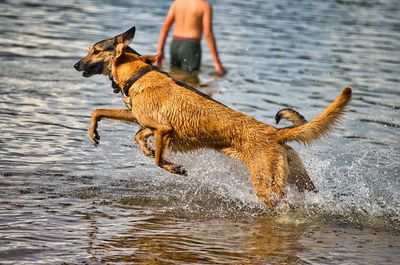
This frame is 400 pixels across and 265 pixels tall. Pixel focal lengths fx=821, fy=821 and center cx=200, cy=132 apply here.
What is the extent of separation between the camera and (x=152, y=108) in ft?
28.1

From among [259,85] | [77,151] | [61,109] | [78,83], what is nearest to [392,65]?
[259,85]

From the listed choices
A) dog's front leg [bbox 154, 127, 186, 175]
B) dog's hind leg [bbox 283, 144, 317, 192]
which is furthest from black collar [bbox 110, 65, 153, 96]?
dog's hind leg [bbox 283, 144, 317, 192]

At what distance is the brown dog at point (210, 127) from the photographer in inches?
312

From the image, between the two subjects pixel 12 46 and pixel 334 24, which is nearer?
pixel 12 46

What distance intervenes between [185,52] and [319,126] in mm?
7773

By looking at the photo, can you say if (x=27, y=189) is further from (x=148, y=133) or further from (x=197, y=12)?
(x=197, y=12)

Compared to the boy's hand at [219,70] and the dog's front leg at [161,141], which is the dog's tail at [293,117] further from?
the boy's hand at [219,70]

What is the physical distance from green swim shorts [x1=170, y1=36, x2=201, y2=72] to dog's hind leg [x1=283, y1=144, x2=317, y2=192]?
24.0 ft

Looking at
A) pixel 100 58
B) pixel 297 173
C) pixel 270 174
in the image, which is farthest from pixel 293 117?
pixel 100 58

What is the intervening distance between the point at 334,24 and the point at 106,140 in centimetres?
1746

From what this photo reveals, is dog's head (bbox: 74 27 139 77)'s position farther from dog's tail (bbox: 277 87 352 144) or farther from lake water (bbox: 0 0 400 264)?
dog's tail (bbox: 277 87 352 144)

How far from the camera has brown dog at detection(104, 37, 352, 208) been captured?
7918 mm

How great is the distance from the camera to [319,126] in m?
7.90

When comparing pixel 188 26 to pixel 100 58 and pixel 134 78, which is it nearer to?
pixel 100 58
